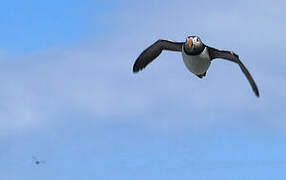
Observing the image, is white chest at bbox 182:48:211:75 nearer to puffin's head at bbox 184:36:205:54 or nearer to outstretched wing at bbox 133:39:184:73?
puffin's head at bbox 184:36:205:54

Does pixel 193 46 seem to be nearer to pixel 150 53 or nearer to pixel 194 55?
pixel 194 55

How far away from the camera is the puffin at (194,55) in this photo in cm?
5841

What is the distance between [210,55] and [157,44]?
25.2 ft

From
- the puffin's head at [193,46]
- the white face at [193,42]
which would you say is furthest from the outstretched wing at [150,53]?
the puffin's head at [193,46]

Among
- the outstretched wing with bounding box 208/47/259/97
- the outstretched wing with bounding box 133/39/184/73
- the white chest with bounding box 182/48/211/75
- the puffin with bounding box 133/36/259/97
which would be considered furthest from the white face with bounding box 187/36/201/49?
the outstretched wing with bounding box 133/39/184/73

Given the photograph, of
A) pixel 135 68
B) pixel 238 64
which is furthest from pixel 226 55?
pixel 135 68

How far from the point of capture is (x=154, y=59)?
68688mm

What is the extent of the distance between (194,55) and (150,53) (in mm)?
11063

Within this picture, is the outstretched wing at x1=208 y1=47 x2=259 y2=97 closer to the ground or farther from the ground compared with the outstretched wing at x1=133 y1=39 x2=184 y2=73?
closer to the ground

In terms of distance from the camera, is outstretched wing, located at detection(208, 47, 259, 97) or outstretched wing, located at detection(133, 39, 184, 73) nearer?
outstretched wing, located at detection(208, 47, 259, 97)

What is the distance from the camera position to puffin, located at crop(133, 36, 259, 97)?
192ft

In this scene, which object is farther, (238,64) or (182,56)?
(238,64)

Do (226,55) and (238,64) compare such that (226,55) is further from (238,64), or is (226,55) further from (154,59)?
(154,59)

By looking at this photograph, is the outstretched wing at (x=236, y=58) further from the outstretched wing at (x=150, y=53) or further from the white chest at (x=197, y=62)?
the outstretched wing at (x=150, y=53)
